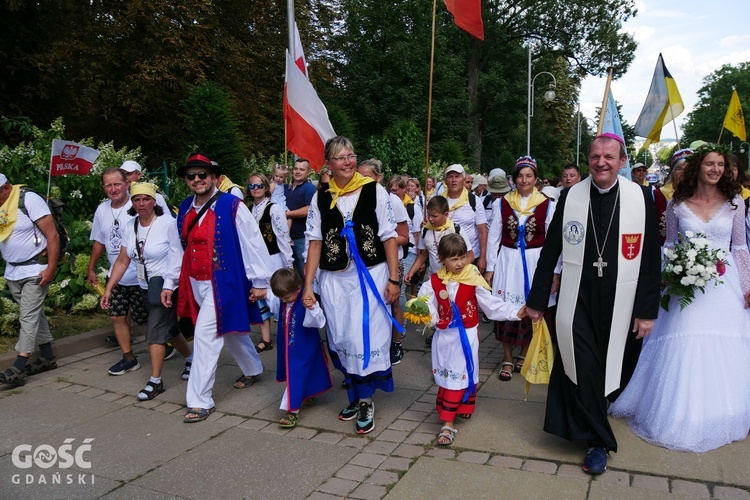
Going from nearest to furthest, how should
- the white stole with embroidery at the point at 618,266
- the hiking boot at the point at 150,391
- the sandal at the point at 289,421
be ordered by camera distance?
the white stole with embroidery at the point at 618,266, the sandal at the point at 289,421, the hiking boot at the point at 150,391

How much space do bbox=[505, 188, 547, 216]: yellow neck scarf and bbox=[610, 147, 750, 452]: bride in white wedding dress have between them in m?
1.42

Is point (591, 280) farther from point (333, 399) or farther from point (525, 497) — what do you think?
point (333, 399)

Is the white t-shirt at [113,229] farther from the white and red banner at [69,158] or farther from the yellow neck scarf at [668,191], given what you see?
the yellow neck scarf at [668,191]

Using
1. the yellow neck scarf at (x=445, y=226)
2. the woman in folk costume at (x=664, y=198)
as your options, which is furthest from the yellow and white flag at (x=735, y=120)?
the yellow neck scarf at (x=445, y=226)

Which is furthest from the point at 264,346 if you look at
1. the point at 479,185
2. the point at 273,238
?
the point at 479,185

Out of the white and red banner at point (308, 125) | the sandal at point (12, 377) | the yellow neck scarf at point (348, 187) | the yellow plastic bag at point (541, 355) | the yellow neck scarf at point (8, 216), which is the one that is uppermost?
the white and red banner at point (308, 125)

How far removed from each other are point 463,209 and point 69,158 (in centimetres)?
443

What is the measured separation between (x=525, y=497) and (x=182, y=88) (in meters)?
16.2

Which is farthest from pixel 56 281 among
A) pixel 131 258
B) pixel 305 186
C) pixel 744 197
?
pixel 744 197

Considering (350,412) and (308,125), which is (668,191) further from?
(308,125)

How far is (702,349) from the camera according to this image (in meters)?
4.18

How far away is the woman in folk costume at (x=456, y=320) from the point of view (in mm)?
4473

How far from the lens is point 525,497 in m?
3.55

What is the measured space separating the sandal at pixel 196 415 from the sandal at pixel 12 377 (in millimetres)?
1909
